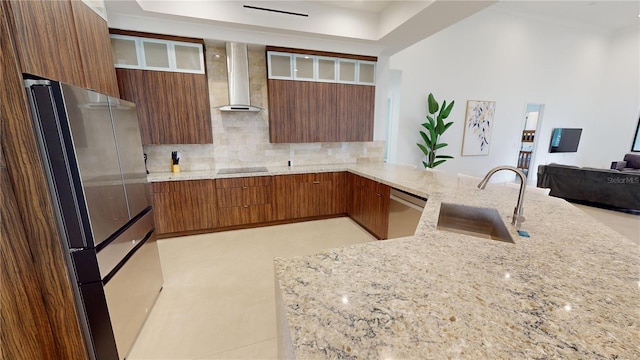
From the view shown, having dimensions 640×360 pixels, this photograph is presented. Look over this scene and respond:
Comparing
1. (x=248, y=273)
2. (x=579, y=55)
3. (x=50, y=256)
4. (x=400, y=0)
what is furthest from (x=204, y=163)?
(x=579, y=55)

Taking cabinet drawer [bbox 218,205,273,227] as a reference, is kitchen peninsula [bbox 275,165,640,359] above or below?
above

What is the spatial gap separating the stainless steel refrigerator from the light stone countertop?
118cm

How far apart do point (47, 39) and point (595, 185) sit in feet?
24.7

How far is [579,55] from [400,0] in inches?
291

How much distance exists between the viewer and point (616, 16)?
5965 mm

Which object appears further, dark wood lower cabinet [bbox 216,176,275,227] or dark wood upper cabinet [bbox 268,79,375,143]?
dark wood upper cabinet [bbox 268,79,375,143]

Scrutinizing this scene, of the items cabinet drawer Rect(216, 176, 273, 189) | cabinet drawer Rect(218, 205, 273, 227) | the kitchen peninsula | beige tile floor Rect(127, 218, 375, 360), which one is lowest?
beige tile floor Rect(127, 218, 375, 360)

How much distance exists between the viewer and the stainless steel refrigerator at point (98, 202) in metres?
1.20

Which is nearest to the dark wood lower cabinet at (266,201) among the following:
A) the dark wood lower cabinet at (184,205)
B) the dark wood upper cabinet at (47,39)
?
the dark wood lower cabinet at (184,205)

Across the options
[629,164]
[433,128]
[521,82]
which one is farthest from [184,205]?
[629,164]

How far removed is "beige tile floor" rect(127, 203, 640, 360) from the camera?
167 cm

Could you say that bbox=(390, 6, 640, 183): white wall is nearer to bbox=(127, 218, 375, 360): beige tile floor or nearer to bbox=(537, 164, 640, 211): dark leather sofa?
bbox=(537, 164, 640, 211): dark leather sofa

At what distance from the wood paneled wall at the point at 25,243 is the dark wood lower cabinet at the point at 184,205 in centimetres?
196

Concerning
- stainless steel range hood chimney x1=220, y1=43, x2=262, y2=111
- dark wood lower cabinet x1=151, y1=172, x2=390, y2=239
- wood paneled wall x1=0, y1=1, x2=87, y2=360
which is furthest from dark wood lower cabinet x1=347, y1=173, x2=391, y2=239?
wood paneled wall x1=0, y1=1, x2=87, y2=360
